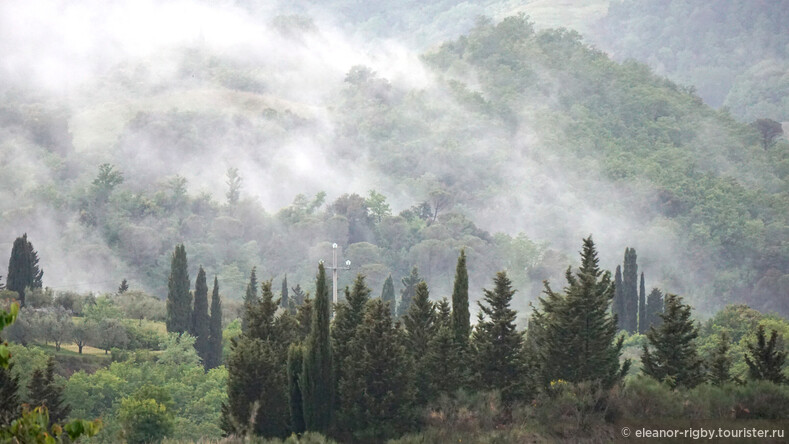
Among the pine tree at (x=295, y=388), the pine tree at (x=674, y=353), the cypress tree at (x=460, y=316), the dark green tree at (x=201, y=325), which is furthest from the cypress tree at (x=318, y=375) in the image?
the dark green tree at (x=201, y=325)

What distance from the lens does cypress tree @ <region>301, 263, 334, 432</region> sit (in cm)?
4594

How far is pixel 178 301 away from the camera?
84875mm

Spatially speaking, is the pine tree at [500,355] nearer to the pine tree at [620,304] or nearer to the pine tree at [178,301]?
the pine tree at [178,301]

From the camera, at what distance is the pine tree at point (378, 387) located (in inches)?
1784

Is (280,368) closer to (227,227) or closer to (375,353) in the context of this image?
(375,353)

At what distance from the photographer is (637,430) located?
40.8 m

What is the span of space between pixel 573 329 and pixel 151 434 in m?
22.1

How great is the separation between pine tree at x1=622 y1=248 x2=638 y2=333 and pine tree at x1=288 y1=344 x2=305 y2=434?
64626 mm

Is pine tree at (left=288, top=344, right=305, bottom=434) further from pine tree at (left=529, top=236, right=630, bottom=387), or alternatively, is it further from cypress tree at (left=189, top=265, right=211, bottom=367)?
cypress tree at (left=189, top=265, right=211, bottom=367)

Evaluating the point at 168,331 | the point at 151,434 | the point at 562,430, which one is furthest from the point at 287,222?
the point at 562,430

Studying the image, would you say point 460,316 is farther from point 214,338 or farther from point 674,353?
point 214,338

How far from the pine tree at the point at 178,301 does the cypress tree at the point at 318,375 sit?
39736mm

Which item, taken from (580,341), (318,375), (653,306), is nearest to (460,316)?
(580,341)

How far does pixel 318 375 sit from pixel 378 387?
268cm
